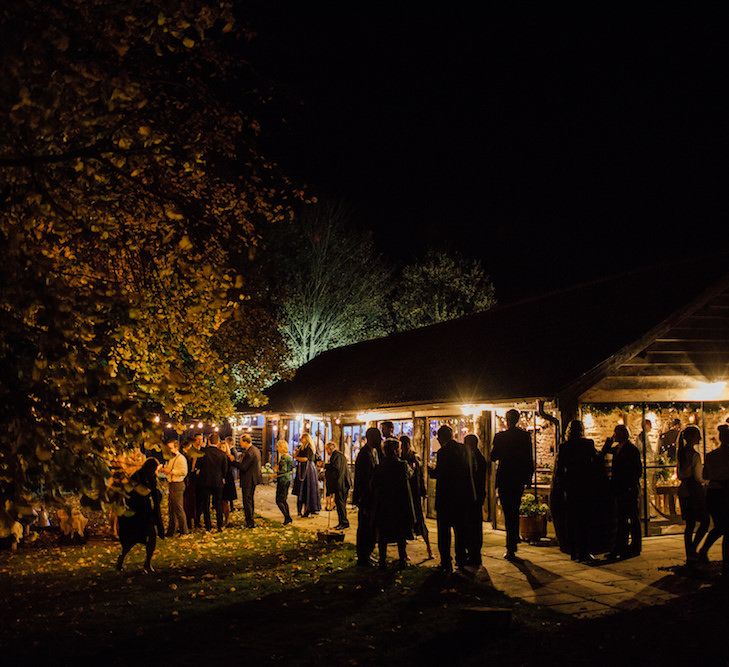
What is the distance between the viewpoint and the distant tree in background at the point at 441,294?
44.2 m

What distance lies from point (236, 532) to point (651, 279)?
10.6m

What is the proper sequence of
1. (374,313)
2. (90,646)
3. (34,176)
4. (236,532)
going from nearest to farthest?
(34,176)
(90,646)
(236,532)
(374,313)

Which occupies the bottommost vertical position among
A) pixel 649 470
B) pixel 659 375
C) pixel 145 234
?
pixel 649 470

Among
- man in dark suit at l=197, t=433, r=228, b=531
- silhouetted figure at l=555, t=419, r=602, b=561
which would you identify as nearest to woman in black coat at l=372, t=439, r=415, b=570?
silhouetted figure at l=555, t=419, r=602, b=561

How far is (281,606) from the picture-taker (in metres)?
8.14

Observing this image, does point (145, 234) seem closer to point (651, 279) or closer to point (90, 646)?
point (90, 646)

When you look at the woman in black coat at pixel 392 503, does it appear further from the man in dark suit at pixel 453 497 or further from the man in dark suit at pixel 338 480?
the man in dark suit at pixel 338 480

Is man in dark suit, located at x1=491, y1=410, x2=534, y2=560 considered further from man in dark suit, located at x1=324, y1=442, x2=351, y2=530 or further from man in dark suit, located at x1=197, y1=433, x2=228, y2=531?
man in dark suit, located at x1=197, y1=433, x2=228, y2=531

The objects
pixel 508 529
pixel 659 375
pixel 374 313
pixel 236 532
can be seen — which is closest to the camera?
pixel 508 529

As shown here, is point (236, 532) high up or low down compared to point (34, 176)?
down

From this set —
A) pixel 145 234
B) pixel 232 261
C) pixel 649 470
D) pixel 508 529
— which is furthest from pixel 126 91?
pixel 232 261

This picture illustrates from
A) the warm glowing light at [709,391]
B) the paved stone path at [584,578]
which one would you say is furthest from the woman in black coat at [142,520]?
the warm glowing light at [709,391]

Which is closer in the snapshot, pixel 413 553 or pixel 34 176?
pixel 34 176

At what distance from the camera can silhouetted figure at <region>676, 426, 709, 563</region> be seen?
9.95 m
